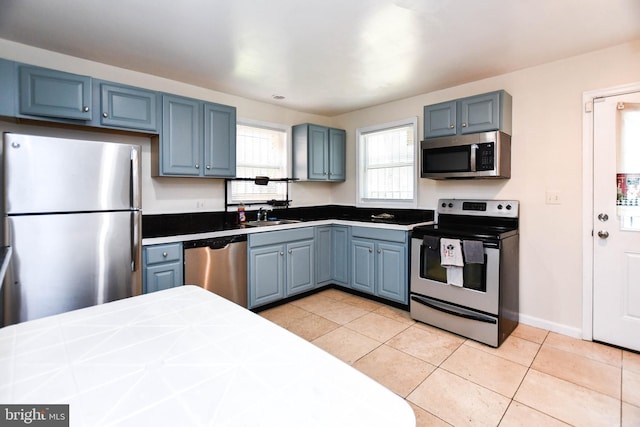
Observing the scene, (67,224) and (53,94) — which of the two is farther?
(53,94)

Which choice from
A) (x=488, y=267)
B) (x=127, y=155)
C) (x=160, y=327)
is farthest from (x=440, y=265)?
(x=127, y=155)

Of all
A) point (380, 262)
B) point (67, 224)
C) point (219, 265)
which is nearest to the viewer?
point (67, 224)

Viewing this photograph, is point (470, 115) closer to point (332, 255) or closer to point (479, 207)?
point (479, 207)

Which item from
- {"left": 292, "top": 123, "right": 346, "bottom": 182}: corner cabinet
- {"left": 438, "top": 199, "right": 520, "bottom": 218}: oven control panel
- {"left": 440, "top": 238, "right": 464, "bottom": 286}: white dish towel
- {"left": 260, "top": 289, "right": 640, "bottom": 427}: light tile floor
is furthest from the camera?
{"left": 292, "top": 123, "right": 346, "bottom": 182}: corner cabinet

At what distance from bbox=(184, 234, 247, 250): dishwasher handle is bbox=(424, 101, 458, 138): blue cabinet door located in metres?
2.19

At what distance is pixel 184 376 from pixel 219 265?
2.39 meters

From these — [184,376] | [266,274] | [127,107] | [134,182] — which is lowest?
[266,274]

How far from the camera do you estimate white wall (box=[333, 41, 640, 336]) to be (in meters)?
2.68

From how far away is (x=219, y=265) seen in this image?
118 inches

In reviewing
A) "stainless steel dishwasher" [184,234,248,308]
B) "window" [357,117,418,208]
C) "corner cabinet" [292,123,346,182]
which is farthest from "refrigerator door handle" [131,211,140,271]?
"window" [357,117,418,208]

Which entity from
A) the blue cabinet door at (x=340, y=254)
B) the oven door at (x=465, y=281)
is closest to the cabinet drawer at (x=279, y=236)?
the blue cabinet door at (x=340, y=254)

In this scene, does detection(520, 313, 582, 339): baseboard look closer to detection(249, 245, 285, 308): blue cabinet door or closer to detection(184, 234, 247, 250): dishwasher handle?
detection(249, 245, 285, 308): blue cabinet door

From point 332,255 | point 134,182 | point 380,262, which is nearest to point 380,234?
point 380,262

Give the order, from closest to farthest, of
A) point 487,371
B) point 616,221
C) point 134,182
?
1. point 487,371
2. point 134,182
3. point 616,221
